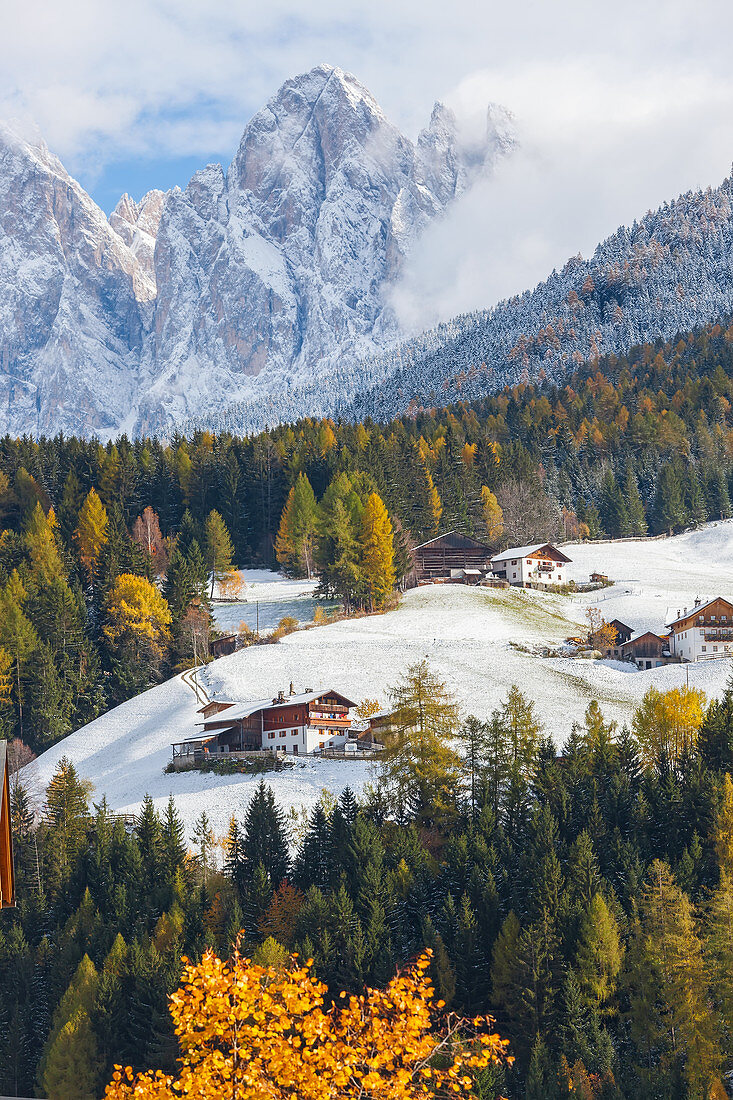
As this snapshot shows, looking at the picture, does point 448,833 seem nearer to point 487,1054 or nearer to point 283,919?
point 283,919

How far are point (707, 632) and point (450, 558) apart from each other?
119 ft

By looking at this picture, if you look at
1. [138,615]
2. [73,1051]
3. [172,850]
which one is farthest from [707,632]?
[73,1051]

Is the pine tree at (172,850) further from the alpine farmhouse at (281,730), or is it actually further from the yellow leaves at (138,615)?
the yellow leaves at (138,615)

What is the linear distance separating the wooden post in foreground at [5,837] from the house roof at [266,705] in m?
52.3

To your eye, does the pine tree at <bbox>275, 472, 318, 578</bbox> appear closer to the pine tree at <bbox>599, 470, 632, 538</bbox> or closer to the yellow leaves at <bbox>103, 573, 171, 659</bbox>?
the yellow leaves at <bbox>103, 573, 171, 659</bbox>

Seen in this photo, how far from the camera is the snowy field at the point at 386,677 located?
72562 mm

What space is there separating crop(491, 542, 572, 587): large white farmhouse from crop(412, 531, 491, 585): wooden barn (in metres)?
1.84

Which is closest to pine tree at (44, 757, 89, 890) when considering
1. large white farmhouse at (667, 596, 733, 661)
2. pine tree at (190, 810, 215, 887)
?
pine tree at (190, 810, 215, 887)

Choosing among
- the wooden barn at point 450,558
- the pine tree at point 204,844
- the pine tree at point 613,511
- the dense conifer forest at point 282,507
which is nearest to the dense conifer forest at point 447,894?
the pine tree at point 204,844

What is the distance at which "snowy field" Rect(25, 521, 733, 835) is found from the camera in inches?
2857

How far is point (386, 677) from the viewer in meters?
85.0

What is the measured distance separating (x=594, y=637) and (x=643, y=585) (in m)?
24.7

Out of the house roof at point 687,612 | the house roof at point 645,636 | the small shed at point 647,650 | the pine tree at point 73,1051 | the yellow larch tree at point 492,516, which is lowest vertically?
the pine tree at point 73,1051

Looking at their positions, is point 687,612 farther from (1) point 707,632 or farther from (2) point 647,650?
(2) point 647,650
